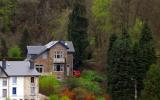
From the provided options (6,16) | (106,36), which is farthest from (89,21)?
(6,16)

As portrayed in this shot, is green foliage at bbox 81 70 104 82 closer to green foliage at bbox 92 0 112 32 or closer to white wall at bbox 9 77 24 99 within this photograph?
green foliage at bbox 92 0 112 32

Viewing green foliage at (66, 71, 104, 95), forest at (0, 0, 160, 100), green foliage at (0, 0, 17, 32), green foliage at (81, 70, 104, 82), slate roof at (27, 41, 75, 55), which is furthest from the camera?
green foliage at (0, 0, 17, 32)

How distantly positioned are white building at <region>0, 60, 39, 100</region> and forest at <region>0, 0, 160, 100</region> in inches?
65.8

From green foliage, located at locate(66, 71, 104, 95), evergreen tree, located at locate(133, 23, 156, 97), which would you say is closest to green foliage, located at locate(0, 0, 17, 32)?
green foliage, located at locate(66, 71, 104, 95)

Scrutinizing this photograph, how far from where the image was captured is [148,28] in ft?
264

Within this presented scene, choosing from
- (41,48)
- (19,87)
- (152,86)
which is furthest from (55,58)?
(152,86)

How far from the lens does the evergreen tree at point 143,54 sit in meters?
77.4

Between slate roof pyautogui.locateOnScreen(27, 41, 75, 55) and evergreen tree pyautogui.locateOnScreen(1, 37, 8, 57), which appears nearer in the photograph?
slate roof pyautogui.locateOnScreen(27, 41, 75, 55)

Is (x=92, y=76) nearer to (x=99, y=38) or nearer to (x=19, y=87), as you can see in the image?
(x=99, y=38)

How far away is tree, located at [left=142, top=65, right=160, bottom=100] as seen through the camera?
7200cm

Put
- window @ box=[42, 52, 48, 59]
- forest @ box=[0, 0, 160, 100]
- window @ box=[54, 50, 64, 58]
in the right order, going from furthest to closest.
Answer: window @ box=[54, 50, 64, 58] → window @ box=[42, 52, 48, 59] → forest @ box=[0, 0, 160, 100]

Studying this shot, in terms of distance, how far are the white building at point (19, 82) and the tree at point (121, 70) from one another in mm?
9413

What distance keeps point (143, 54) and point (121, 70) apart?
346 cm

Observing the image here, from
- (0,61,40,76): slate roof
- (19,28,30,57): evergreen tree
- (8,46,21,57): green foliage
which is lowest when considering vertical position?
(0,61,40,76): slate roof
